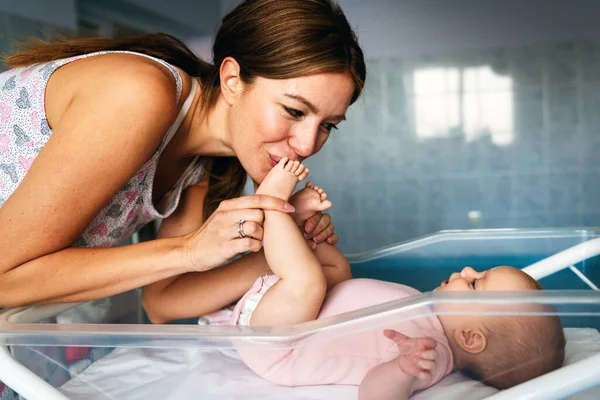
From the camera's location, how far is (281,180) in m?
1.12

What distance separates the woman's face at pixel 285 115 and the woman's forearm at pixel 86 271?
27 centimetres

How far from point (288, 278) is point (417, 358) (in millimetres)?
296

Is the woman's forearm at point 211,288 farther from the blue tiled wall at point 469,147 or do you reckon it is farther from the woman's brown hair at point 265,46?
the blue tiled wall at point 469,147

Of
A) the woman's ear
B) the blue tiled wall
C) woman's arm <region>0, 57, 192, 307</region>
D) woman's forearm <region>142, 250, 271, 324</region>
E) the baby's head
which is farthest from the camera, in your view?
the blue tiled wall

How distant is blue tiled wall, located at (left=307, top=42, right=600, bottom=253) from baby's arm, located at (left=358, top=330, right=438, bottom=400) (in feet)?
10.5

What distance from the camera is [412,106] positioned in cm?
398

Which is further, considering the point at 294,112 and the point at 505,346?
the point at 294,112

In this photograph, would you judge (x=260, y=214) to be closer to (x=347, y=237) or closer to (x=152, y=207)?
(x=152, y=207)

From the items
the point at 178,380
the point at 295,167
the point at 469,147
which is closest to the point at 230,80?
the point at 295,167

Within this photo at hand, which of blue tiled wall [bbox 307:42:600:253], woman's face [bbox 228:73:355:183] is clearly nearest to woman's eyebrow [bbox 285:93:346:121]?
woman's face [bbox 228:73:355:183]

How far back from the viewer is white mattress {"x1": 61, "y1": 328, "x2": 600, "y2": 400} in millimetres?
879

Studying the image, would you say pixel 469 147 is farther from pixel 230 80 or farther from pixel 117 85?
pixel 117 85

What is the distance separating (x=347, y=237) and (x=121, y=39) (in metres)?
2.96

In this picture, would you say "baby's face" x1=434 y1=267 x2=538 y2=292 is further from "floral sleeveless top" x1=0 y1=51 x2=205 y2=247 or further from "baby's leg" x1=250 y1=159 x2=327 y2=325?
"floral sleeveless top" x1=0 y1=51 x2=205 y2=247
